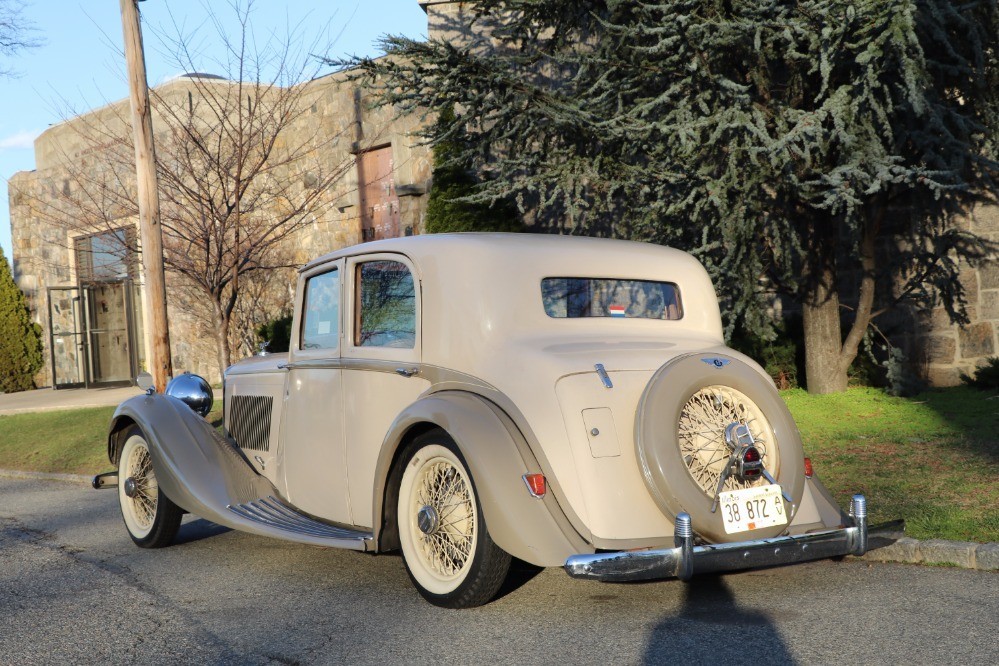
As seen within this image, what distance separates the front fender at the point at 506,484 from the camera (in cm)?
404

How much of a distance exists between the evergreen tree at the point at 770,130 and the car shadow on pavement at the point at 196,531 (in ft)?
15.0

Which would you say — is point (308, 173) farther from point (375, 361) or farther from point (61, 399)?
point (375, 361)

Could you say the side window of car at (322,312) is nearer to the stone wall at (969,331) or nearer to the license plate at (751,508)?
the license plate at (751,508)

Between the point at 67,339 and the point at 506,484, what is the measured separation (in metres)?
20.1

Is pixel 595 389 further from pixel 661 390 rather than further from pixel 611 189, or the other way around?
pixel 611 189

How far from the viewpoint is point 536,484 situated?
13.5ft

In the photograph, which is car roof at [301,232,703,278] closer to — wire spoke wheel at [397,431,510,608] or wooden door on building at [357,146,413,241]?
wire spoke wheel at [397,431,510,608]

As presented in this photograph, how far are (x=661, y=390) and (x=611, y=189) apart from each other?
5.84m

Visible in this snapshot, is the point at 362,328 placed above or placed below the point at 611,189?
below

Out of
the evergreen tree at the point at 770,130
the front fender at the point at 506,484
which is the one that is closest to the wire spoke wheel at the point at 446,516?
the front fender at the point at 506,484

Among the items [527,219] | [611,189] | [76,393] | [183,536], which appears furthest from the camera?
[76,393]

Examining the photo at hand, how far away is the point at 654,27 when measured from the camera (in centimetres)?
892

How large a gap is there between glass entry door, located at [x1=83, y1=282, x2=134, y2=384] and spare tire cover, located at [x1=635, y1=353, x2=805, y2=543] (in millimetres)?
18171

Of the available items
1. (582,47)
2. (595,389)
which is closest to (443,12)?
(582,47)
